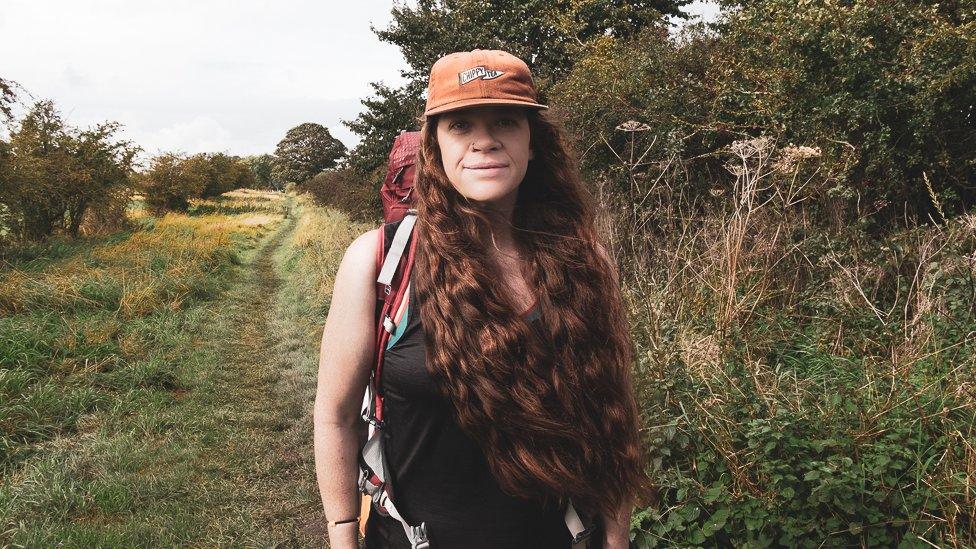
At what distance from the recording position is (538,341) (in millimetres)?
1366

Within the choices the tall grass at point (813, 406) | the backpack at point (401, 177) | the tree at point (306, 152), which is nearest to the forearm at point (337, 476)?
the tall grass at point (813, 406)

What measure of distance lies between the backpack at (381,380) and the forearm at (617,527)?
4 cm

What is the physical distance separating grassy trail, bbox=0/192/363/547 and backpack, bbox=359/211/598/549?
2.49 m

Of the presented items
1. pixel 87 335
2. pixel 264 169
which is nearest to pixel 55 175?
pixel 87 335

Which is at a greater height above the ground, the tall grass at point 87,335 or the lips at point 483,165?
the lips at point 483,165

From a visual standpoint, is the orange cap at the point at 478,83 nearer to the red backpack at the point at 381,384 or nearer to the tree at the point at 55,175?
the red backpack at the point at 381,384

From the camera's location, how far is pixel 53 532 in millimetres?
3246

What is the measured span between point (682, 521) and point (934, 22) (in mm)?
5245

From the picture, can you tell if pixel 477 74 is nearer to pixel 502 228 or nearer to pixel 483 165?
pixel 483 165

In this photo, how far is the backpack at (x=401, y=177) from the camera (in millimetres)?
3484

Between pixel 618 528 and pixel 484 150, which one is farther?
pixel 618 528

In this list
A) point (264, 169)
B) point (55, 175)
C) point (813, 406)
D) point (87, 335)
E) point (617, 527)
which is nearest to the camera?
point (617, 527)

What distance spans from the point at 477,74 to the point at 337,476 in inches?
40.5

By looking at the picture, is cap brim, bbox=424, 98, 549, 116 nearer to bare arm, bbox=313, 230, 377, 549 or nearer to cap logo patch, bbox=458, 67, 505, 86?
cap logo patch, bbox=458, 67, 505, 86
